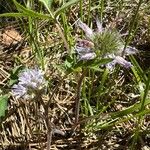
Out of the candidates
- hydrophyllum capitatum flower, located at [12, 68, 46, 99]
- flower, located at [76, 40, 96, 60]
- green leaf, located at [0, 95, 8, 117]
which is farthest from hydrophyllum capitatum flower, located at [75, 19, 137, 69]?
green leaf, located at [0, 95, 8, 117]

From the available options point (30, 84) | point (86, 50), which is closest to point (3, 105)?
point (30, 84)

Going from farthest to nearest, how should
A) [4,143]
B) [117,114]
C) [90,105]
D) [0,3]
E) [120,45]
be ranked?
[0,3] < [90,105] < [4,143] < [117,114] < [120,45]

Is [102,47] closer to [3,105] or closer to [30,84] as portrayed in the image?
[30,84]

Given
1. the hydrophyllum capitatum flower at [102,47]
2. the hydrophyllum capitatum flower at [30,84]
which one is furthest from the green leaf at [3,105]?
the hydrophyllum capitatum flower at [102,47]

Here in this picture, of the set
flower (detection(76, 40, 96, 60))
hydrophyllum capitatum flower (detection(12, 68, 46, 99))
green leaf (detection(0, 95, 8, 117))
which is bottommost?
green leaf (detection(0, 95, 8, 117))

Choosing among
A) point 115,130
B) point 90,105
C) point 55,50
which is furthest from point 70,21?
point 115,130

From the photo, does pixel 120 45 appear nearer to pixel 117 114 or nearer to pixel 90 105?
pixel 117 114

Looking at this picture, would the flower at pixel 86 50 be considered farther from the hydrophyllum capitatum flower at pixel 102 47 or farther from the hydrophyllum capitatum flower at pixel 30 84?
the hydrophyllum capitatum flower at pixel 30 84

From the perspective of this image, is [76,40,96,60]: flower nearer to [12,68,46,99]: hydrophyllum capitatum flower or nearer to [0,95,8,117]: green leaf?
[12,68,46,99]: hydrophyllum capitatum flower
